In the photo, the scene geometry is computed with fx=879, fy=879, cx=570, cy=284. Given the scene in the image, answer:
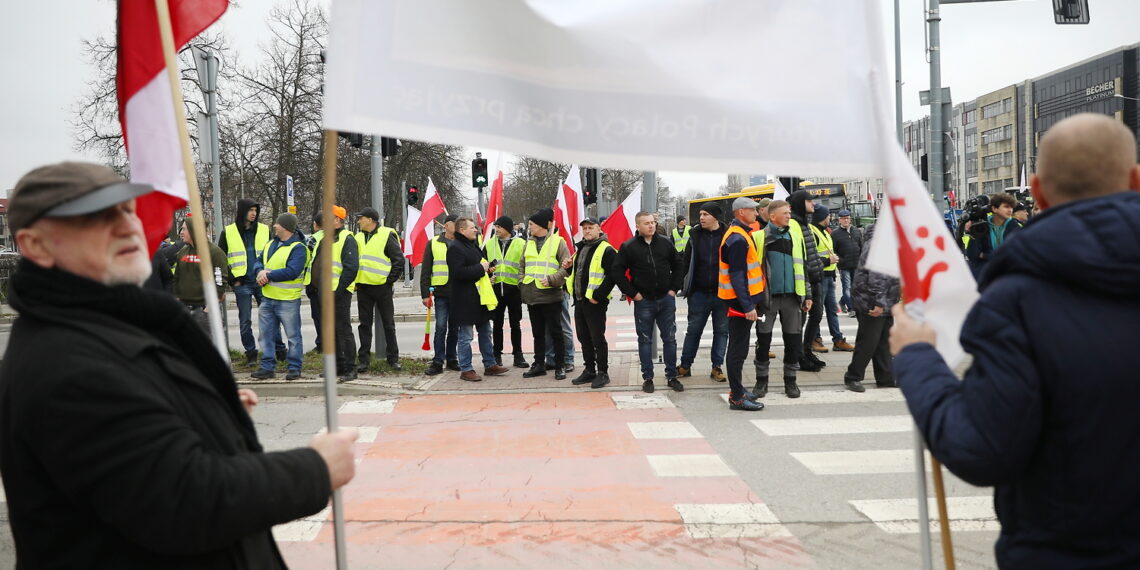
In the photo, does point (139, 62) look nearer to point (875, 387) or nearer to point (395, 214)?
point (875, 387)

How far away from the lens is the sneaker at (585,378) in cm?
1034

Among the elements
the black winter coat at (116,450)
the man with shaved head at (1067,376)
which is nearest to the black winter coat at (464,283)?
the black winter coat at (116,450)

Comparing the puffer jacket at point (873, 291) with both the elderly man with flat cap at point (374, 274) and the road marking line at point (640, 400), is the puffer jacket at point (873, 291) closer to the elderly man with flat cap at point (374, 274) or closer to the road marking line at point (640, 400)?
the road marking line at point (640, 400)

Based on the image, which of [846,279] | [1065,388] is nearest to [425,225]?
[846,279]

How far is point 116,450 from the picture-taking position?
1.67 m

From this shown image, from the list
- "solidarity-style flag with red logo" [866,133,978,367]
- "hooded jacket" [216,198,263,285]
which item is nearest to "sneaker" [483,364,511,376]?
"hooded jacket" [216,198,263,285]

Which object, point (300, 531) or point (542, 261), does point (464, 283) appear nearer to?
point (542, 261)

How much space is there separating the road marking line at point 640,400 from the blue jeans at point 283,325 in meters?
3.82

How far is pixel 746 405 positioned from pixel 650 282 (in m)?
1.96

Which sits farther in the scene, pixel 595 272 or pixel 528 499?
pixel 595 272

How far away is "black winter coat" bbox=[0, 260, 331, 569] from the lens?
66.1 inches

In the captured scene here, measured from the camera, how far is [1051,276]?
186cm

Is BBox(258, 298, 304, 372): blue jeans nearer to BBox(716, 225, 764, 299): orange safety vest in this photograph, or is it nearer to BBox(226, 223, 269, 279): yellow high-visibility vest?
BBox(226, 223, 269, 279): yellow high-visibility vest

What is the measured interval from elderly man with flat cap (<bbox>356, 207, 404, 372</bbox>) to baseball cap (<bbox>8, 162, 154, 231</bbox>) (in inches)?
366
